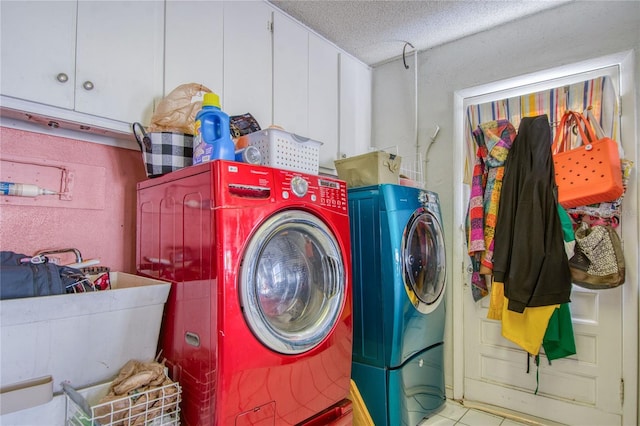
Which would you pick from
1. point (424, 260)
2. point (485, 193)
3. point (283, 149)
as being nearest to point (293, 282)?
point (283, 149)

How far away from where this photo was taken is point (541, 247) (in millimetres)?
1990

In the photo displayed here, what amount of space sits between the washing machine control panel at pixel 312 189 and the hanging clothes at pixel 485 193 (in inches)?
46.0

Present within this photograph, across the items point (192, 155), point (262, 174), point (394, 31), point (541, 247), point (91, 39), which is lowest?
point (541, 247)

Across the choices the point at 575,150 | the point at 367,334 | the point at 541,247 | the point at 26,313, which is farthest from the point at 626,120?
the point at 26,313

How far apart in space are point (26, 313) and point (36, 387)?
22 centimetres

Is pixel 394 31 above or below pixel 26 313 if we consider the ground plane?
above

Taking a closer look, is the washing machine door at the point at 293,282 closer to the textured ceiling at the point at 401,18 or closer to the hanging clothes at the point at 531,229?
the hanging clothes at the point at 531,229

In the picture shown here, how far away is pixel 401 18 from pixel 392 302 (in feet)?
→ 5.87

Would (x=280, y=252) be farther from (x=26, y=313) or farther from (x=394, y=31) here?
(x=394, y=31)

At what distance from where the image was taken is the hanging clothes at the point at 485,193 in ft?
7.50

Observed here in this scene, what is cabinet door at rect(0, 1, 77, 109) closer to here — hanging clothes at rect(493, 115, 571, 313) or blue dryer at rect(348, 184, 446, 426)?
blue dryer at rect(348, 184, 446, 426)

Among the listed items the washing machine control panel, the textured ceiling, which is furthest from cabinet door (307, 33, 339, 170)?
the washing machine control panel

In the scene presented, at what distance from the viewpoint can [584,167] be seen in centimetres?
198

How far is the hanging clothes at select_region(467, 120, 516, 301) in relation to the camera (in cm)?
229
